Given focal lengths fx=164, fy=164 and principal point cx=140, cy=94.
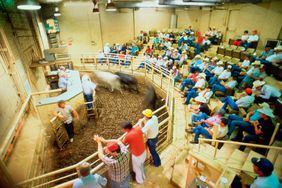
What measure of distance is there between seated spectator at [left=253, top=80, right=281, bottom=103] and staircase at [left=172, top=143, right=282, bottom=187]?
2.09 meters

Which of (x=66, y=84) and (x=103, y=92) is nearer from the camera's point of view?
(x=66, y=84)

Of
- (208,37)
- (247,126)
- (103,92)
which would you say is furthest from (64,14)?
(247,126)

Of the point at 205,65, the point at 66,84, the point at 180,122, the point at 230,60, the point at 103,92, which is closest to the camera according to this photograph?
the point at 180,122

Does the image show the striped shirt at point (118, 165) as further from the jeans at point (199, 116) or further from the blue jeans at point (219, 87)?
the blue jeans at point (219, 87)

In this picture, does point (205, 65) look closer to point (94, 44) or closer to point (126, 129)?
point (126, 129)

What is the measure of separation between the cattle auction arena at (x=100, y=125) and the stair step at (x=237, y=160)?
3746 mm

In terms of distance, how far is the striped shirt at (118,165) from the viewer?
8.33 feet

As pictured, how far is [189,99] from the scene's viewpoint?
6242 mm

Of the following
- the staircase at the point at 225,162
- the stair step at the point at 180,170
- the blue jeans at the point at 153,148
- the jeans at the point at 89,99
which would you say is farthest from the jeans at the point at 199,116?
the jeans at the point at 89,99

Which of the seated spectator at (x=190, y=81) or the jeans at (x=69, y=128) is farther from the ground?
the seated spectator at (x=190, y=81)

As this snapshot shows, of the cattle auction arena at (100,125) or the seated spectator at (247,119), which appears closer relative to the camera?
the seated spectator at (247,119)

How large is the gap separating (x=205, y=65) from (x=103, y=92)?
5.46 metres

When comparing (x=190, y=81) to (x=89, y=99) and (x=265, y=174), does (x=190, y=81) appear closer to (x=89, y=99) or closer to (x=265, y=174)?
(x=89, y=99)

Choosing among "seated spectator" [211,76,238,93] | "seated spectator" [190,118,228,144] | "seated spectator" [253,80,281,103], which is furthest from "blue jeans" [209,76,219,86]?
"seated spectator" [190,118,228,144]
